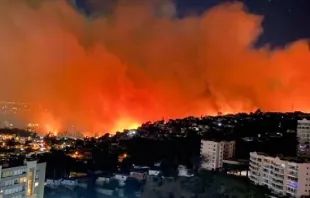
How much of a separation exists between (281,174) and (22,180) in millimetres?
3788

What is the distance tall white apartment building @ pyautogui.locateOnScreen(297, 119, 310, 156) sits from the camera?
9.64 metres

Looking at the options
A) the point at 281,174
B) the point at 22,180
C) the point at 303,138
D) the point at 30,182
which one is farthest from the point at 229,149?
the point at 22,180

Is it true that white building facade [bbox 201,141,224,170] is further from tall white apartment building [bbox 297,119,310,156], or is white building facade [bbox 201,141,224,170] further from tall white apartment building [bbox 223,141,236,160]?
tall white apartment building [bbox 297,119,310,156]

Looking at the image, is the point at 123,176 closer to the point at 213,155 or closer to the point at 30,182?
the point at 213,155

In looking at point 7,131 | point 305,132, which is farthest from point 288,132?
point 7,131

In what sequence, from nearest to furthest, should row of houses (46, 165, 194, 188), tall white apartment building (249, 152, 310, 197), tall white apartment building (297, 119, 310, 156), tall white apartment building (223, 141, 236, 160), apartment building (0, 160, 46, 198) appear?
apartment building (0, 160, 46, 198) → tall white apartment building (249, 152, 310, 197) → row of houses (46, 165, 194, 188) → tall white apartment building (297, 119, 310, 156) → tall white apartment building (223, 141, 236, 160)

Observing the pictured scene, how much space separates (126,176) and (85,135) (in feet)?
23.0

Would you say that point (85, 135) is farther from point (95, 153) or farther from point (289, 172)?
point (289, 172)

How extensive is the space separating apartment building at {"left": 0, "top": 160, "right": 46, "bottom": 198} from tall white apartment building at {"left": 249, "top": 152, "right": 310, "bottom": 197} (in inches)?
136

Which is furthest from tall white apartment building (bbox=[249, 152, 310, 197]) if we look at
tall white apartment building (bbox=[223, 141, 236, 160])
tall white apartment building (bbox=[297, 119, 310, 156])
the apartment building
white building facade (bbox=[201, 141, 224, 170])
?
the apartment building

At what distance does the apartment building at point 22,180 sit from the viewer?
634cm

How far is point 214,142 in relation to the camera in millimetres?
9750

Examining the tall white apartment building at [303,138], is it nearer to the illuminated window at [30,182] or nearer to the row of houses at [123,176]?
the row of houses at [123,176]

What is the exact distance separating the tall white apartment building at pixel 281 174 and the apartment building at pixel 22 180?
3467 mm
